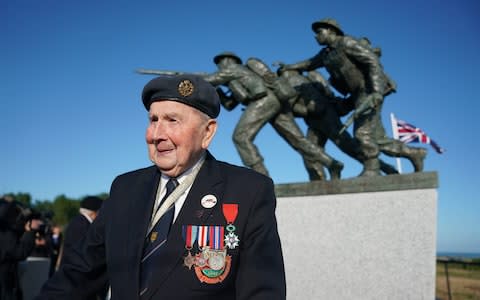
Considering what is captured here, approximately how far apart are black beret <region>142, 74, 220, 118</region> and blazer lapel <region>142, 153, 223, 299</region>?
0.23 metres

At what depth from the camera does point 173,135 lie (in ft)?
5.32

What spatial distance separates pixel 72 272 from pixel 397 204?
4018 mm

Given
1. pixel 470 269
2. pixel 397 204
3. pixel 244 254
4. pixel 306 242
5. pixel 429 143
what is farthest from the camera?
pixel 429 143

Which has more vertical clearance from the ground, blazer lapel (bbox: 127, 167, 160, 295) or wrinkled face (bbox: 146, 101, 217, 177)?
wrinkled face (bbox: 146, 101, 217, 177)

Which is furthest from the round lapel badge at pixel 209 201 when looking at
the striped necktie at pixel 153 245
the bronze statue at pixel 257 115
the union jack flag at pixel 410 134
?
the union jack flag at pixel 410 134

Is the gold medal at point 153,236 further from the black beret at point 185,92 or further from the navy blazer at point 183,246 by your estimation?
the black beret at point 185,92

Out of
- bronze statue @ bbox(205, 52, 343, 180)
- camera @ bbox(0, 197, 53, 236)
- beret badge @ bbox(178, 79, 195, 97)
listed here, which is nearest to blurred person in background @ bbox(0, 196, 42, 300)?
camera @ bbox(0, 197, 53, 236)

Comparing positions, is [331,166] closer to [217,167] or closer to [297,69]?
[297,69]

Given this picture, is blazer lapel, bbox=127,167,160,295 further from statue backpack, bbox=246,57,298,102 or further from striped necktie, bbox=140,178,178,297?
statue backpack, bbox=246,57,298,102

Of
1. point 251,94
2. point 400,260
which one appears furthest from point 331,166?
point 400,260

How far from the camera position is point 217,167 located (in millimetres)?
1776

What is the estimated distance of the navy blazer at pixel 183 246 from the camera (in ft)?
4.89

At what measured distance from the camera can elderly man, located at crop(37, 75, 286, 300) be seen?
150cm

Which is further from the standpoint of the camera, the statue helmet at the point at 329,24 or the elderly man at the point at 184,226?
the statue helmet at the point at 329,24
